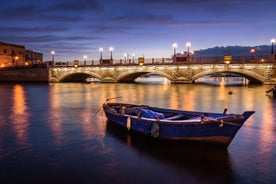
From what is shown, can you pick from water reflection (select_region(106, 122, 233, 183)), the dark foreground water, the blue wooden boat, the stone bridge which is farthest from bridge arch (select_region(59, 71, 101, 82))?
water reflection (select_region(106, 122, 233, 183))

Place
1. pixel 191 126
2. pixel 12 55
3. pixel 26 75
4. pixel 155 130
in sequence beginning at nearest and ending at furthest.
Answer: pixel 191 126, pixel 155 130, pixel 26 75, pixel 12 55

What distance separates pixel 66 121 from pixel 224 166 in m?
11.3

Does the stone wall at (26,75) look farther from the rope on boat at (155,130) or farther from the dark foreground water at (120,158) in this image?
the rope on boat at (155,130)

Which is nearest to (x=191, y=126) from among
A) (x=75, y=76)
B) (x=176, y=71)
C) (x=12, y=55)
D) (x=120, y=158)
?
(x=120, y=158)

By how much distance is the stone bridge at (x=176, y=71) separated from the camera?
47.8 m

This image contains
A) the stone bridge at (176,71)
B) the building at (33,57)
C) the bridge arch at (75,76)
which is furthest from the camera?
the building at (33,57)

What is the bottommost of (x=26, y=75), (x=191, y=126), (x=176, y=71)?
(x=191, y=126)

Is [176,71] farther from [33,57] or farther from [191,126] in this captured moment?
[33,57]

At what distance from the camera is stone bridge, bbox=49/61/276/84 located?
47844 mm

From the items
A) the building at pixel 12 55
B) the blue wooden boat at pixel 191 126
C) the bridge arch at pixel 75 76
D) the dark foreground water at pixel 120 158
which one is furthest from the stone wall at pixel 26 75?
the blue wooden boat at pixel 191 126

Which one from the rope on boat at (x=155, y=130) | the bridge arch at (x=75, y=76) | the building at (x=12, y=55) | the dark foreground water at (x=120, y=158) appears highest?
the building at (x=12, y=55)

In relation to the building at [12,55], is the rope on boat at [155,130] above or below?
below

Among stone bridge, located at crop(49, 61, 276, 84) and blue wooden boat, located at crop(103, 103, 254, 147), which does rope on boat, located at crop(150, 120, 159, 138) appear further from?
stone bridge, located at crop(49, 61, 276, 84)

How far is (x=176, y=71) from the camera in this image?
182 ft
